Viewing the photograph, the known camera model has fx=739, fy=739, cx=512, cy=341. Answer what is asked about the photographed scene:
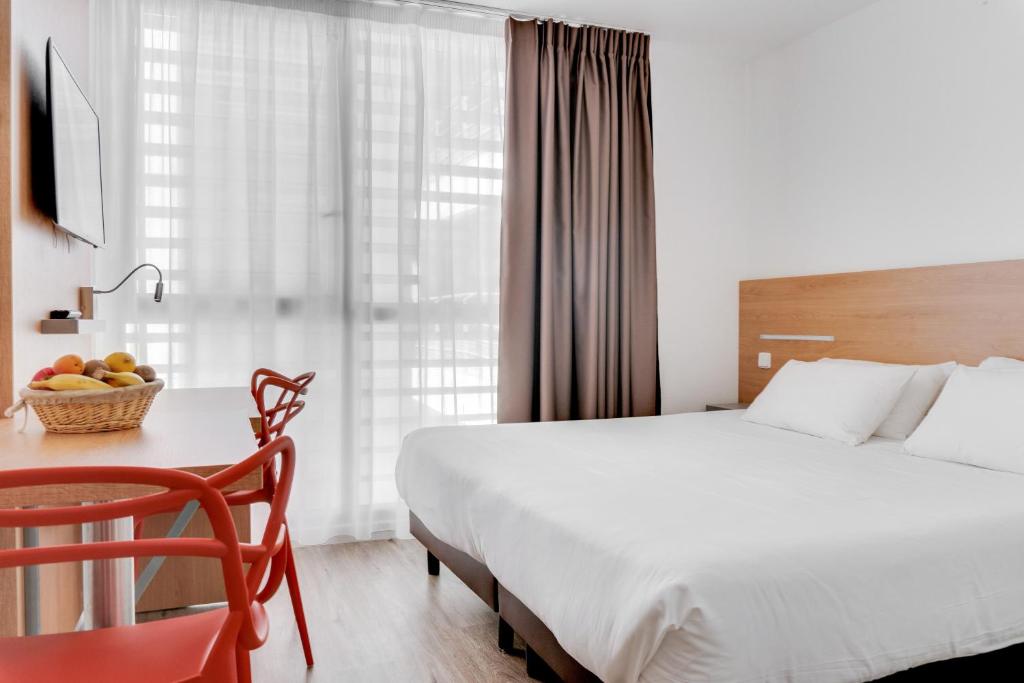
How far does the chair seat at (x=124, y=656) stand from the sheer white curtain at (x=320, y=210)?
2.36 meters

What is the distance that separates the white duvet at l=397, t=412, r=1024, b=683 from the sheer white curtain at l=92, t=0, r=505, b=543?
1339mm

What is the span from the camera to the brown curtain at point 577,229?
3.78 m

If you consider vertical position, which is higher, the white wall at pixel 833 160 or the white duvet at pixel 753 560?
the white wall at pixel 833 160

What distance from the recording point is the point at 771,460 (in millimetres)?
2520

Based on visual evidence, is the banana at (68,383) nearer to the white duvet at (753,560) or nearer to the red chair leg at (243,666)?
the red chair leg at (243,666)

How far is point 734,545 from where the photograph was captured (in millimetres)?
1582

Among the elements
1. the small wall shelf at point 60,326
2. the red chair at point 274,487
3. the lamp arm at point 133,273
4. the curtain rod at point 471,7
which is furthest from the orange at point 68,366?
the curtain rod at point 471,7

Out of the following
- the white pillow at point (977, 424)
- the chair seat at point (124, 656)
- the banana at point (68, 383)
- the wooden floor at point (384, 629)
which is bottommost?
the wooden floor at point (384, 629)

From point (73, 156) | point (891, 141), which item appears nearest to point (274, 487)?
point (73, 156)

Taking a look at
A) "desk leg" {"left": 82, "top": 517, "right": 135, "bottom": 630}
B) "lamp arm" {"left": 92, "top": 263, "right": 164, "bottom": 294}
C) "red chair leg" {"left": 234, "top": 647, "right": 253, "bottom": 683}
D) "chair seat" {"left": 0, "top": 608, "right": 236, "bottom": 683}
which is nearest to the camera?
"chair seat" {"left": 0, "top": 608, "right": 236, "bottom": 683}

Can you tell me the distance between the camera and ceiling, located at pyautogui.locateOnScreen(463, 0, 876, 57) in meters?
3.63

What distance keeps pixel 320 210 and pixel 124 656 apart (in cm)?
272

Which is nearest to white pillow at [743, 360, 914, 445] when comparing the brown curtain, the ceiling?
the brown curtain

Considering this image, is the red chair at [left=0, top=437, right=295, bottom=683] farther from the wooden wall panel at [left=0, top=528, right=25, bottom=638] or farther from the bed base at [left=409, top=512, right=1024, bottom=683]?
the bed base at [left=409, top=512, right=1024, bottom=683]
